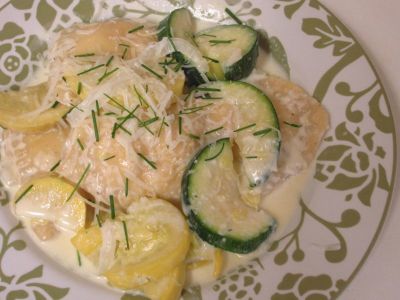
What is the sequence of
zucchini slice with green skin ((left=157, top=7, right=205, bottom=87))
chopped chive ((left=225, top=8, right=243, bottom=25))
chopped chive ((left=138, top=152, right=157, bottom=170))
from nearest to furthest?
chopped chive ((left=138, top=152, right=157, bottom=170)) → zucchini slice with green skin ((left=157, top=7, right=205, bottom=87)) → chopped chive ((left=225, top=8, right=243, bottom=25))

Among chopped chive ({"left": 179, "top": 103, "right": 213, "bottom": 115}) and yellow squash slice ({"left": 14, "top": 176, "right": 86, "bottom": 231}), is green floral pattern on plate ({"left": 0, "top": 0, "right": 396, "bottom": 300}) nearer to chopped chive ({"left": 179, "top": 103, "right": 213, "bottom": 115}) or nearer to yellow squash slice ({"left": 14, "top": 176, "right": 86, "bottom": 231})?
yellow squash slice ({"left": 14, "top": 176, "right": 86, "bottom": 231})

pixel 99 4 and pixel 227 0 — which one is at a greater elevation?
pixel 227 0

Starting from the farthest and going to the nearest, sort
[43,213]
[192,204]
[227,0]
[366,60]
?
[227,0] < [366,60] < [43,213] < [192,204]

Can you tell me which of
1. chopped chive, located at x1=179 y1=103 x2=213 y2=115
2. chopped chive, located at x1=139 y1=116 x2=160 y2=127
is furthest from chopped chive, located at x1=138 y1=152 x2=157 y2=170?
chopped chive, located at x1=179 y1=103 x2=213 y2=115

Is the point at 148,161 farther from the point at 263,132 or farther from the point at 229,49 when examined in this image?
the point at 229,49

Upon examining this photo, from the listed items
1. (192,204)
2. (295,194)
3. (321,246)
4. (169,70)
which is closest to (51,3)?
(169,70)

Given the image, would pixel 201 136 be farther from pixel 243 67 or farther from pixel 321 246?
pixel 321 246

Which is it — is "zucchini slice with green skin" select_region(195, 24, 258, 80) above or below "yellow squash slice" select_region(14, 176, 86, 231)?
above

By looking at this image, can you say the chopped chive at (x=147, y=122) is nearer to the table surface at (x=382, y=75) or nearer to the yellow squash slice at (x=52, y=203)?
the yellow squash slice at (x=52, y=203)
